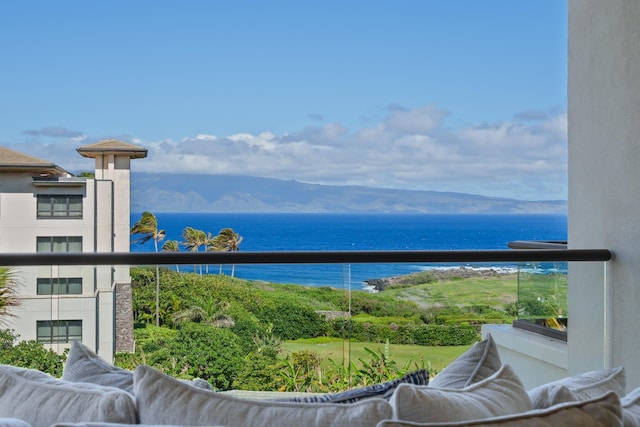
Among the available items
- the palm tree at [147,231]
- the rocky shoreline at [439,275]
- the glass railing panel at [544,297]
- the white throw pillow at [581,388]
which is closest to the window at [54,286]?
the rocky shoreline at [439,275]

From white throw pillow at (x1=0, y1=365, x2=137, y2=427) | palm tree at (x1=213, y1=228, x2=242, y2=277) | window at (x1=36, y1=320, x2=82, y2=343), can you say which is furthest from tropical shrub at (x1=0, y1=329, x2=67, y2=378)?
palm tree at (x1=213, y1=228, x2=242, y2=277)

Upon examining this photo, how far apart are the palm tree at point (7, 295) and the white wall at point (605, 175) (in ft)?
6.63

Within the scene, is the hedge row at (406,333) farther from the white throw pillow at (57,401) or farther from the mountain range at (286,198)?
the mountain range at (286,198)

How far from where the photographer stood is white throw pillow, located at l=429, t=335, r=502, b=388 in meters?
1.20

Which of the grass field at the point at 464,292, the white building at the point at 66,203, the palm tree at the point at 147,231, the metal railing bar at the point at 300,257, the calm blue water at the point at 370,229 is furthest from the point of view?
the calm blue water at the point at 370,229

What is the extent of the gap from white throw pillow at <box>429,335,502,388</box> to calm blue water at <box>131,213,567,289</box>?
1465 inches

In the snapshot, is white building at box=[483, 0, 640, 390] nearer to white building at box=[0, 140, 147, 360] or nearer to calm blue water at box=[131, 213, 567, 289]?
white building at box=[0, 140, 147, 360]

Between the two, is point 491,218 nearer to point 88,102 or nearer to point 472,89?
point 472,89

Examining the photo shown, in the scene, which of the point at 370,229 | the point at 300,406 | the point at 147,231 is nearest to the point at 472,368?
the point at 300,406

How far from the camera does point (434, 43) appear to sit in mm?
38562

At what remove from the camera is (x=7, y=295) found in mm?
2805

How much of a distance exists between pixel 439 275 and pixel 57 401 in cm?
196

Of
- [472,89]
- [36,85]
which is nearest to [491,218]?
[472,89]

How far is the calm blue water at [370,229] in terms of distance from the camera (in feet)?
132
